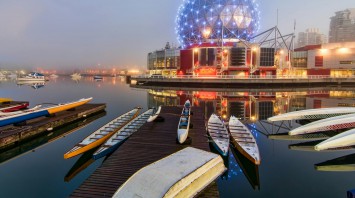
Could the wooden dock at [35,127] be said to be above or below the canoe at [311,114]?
below

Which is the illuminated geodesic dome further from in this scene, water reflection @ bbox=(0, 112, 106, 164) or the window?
water reflection @ bbox=(0, 112, 106, 164)

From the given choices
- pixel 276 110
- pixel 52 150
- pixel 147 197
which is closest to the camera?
pixel 147 197

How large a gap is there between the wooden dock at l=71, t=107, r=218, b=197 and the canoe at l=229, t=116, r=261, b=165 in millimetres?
2249

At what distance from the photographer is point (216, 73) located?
80.2m

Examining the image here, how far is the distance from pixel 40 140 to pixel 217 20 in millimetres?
80865

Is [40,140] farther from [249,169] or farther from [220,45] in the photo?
[220,45]

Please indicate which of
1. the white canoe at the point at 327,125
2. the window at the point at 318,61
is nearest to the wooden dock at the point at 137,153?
the white canoe at the point at 327,125

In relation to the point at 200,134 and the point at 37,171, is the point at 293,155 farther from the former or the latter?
the point at 37,171

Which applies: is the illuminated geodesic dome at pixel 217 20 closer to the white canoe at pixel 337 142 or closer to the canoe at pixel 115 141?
the canoe at pixel 115 141

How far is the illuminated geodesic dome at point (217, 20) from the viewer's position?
92.8m

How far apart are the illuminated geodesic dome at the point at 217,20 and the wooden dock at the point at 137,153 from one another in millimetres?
76520

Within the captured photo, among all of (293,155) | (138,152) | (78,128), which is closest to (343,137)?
(293,155)

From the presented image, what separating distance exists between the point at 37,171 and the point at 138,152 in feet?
20.5

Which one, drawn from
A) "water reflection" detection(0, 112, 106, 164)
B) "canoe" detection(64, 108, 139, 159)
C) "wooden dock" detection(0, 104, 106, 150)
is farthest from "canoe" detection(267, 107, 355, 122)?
"wooden dock" detection(0, 104, 106, 150)
